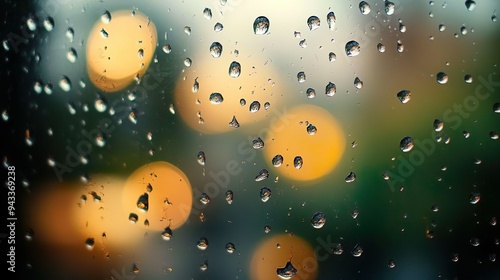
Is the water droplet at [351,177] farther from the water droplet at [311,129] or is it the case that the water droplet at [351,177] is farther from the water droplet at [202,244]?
the water droplet at [202,244]

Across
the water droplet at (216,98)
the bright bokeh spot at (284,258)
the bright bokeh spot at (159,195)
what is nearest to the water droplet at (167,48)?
the water droplet at (216,98)

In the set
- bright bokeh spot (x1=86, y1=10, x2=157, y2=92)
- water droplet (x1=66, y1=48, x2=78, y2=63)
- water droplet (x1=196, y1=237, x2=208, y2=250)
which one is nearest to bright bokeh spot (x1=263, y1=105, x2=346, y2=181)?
water droplet (x1=196, y1=237, x2=208, y2=250)

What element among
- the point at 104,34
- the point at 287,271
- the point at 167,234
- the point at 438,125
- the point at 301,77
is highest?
the point at 104,34

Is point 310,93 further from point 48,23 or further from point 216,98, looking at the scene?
point 48,23

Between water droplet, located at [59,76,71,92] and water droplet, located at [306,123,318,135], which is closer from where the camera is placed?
water droplet, located at [59,76,71,92]

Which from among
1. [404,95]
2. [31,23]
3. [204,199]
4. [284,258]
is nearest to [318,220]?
[284,258]

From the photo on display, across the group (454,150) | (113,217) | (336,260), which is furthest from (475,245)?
(113,217)

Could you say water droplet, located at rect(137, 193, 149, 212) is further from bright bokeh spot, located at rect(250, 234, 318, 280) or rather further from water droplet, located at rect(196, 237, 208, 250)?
bright bokeh spot, located at rect(250, 234, 318, 280)
